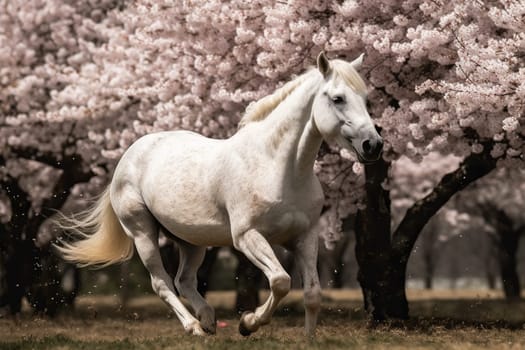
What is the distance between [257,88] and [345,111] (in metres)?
8.09

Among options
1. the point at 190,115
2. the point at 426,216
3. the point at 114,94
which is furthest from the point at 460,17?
the point at 114,94

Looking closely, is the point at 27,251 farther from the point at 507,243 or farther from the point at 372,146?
the point at 507,243

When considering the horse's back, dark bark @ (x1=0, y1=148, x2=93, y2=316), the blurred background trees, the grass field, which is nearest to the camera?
the grass field

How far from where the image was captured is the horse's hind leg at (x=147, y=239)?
1136cm

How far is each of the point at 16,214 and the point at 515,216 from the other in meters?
26.5

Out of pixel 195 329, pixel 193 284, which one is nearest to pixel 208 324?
pixel 195 329

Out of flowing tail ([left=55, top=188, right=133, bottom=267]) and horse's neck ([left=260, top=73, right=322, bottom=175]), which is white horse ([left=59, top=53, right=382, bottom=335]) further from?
flowing tail ([left=55, top=188, right=133, bottom=267])

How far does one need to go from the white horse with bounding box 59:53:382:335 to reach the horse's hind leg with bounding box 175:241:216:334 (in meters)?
0.01

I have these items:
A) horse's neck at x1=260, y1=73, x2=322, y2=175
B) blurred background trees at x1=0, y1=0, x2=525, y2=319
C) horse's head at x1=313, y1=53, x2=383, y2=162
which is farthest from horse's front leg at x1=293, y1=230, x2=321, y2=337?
blurred background trees at x1=0, y1=0, x2=525, y2=319

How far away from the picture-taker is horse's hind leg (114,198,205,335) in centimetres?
1136

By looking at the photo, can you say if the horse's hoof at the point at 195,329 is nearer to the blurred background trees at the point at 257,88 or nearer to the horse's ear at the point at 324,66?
the horse's ear at the point at 324,66

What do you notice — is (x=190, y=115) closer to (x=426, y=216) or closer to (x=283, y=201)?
(x=426, y=216)

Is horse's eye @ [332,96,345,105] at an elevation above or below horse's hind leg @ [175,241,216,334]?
above

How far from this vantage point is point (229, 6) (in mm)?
16891
